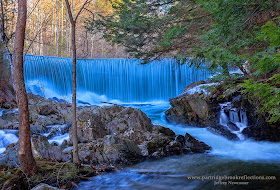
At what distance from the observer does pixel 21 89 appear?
13.4 ft

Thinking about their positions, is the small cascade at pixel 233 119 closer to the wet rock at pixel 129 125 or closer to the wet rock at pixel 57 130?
the wet rock at pixel 129 125

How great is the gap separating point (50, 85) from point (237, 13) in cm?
1405

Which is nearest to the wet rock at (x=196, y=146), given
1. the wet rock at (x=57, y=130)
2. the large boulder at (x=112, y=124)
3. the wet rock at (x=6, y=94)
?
the large boulder at (x=112, y=124)

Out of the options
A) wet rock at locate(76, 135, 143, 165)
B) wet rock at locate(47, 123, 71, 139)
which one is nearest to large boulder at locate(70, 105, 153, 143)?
wet rock at locate(76, 135, 143, 165)

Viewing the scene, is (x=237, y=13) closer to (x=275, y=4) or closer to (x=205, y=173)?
(x=275, y=4)

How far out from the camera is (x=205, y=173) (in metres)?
5.61

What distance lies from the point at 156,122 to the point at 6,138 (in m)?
6.62

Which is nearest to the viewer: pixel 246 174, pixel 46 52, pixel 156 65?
pixel 246 174

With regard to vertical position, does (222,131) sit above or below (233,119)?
below

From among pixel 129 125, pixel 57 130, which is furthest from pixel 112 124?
pixel 57 130

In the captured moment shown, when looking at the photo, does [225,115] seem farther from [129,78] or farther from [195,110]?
[129,78]

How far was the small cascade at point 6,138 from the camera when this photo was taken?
7470 mm

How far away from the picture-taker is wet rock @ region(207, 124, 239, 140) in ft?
29.6

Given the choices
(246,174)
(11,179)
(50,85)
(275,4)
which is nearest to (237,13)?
Result: (275,4)
